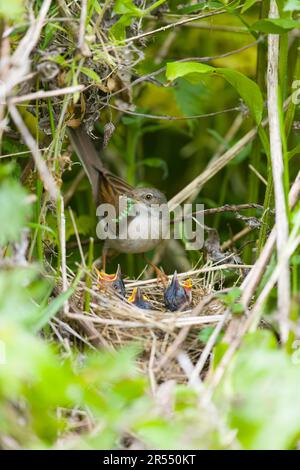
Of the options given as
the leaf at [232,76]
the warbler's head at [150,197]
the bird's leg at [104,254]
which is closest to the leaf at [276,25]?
the leaf at [232,76]

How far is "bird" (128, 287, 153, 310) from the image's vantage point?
11.8 ft

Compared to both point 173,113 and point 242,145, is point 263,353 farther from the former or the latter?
point 173,113

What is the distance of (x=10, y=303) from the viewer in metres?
1.86

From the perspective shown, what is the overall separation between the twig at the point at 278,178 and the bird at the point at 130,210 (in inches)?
45.4

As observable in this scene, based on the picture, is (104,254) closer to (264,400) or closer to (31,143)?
(31,143)


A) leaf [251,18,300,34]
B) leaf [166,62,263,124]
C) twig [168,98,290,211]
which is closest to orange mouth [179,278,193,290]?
twig [168,98,290,211]

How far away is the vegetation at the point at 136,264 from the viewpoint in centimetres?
198

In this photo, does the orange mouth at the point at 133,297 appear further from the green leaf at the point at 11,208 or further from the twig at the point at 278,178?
the green leaf at the point at 11,208

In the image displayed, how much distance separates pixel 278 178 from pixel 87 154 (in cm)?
144

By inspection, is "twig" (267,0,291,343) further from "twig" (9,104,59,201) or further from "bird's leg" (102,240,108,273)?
"bird's leg" (102,240,108,273)

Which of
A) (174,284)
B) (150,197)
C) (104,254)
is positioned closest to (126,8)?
(174,284)

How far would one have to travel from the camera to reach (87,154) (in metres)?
3.95
